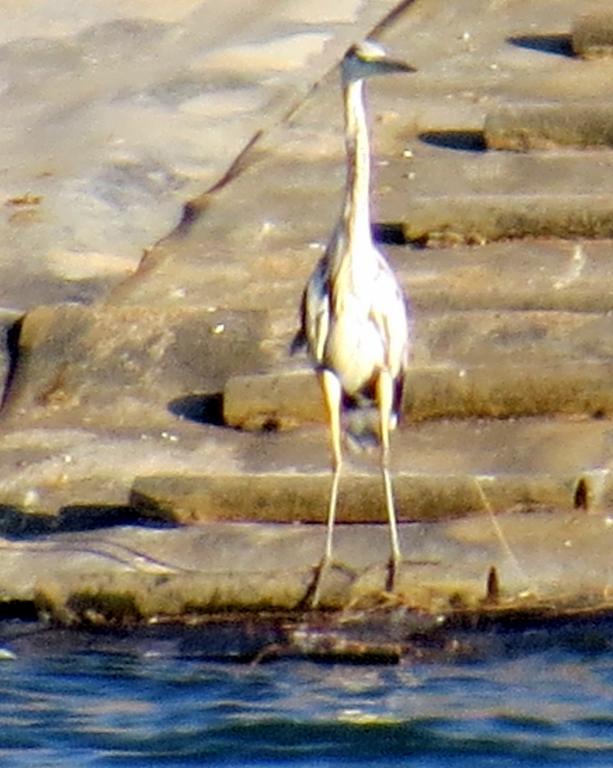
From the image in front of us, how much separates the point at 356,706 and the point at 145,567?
944 millimetres

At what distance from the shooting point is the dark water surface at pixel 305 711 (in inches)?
248

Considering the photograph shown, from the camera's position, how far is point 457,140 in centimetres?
1045

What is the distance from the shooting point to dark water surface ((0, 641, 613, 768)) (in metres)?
6.29

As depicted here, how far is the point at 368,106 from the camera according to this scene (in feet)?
35.7

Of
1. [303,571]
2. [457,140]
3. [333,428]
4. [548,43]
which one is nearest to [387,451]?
[333,428]

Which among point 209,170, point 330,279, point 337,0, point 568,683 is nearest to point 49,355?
point 330,279

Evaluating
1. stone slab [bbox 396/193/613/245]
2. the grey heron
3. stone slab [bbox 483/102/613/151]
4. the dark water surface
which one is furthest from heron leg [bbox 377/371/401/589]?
stone slab [bbox 483/102/613/151]

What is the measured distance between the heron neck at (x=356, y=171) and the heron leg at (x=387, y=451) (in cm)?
47

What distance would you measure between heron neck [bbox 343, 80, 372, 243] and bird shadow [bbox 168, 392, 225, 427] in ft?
3.28

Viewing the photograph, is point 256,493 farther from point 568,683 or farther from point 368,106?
point 368,106

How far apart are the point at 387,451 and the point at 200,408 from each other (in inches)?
Result: 42.5

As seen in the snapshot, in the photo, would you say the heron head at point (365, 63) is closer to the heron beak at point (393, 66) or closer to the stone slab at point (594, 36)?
the heron beak at point (393, 66)

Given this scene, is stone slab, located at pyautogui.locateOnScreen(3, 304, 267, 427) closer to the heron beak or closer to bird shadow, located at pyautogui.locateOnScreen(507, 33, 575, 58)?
the heron beak

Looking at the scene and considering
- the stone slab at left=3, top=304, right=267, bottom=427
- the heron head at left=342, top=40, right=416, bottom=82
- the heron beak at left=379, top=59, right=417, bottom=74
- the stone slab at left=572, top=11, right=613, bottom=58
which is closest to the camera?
the heron beak at left=379, top=59, right=417, bottom=74
